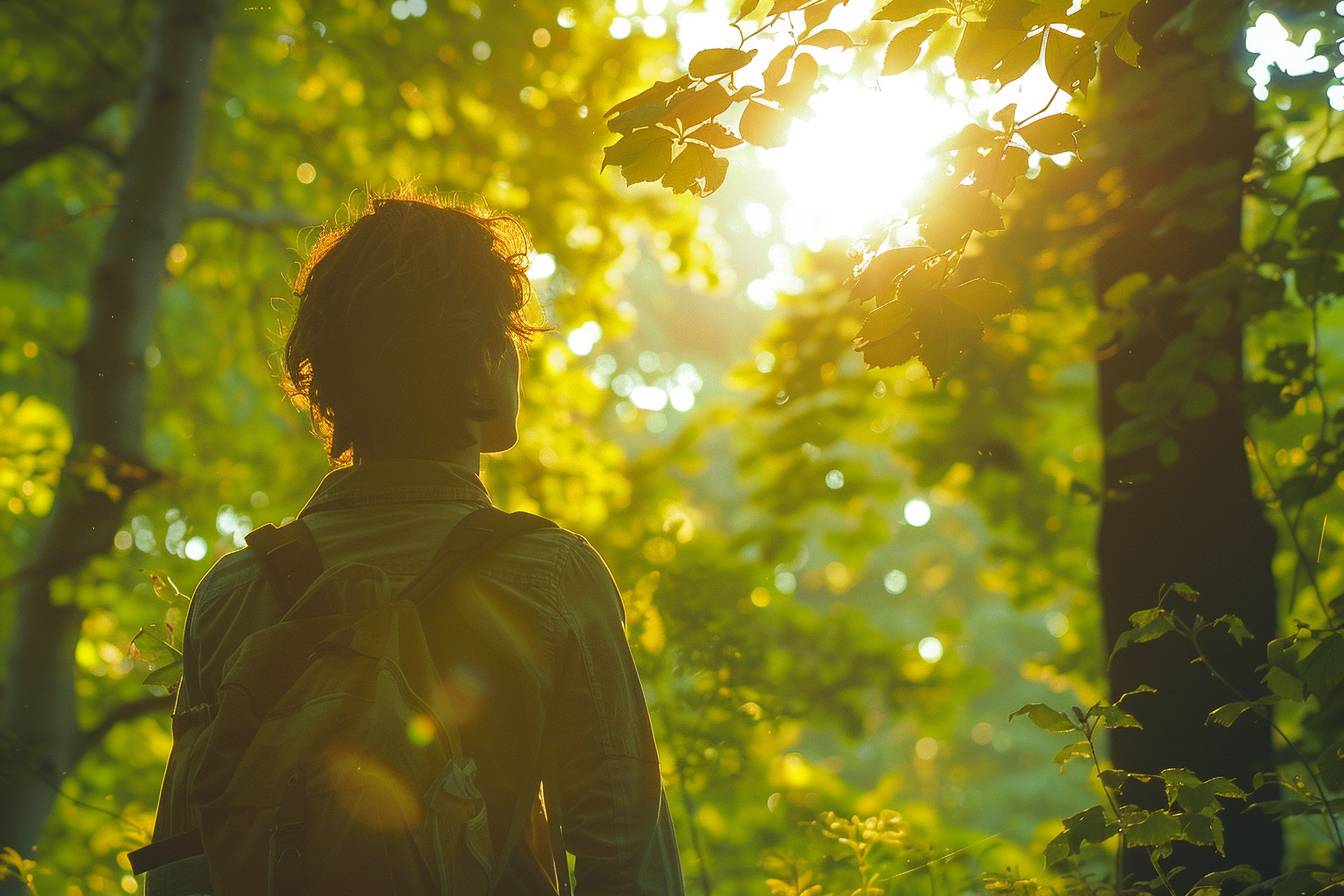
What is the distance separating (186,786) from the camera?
4.82ft

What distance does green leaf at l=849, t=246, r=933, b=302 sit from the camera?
1.78m

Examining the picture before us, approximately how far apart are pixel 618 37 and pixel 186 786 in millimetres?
5778

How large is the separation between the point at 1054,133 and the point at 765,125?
43cm

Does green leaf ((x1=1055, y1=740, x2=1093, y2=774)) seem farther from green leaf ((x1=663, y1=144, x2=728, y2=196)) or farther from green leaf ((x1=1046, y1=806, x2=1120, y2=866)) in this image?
green leaf ((x1=663, y1=144, x2=728, y2=196))

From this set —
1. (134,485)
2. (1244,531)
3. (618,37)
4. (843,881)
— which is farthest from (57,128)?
(1244,531)

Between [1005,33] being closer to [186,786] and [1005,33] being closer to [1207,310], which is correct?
[1207,310]

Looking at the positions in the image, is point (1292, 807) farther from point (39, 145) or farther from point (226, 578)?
point (39, 145)

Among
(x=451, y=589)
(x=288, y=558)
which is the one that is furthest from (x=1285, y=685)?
(x=288, y=558)

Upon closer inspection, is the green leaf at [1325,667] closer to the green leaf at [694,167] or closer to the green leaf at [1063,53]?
the green leaf at [1063,53]

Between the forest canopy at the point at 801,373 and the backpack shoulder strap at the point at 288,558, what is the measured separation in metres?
0.66

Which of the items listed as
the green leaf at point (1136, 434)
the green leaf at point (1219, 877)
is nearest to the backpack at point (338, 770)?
the green leaf at point (1219, 877)

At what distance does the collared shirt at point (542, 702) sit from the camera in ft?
4.88

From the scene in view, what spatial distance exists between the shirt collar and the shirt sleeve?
0.23 meters

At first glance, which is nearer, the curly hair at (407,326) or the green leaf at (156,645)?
the curly hair at (407,326)
